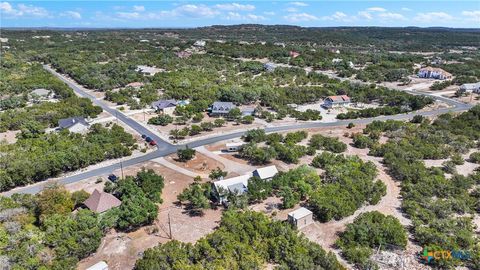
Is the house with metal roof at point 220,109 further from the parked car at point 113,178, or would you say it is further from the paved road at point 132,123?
the parked car at point 113,178

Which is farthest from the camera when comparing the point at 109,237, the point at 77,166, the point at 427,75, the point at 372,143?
the point at 427,75

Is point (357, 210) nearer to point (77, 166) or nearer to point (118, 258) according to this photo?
point (118, 258)

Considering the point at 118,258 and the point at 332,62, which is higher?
the point at 332,62

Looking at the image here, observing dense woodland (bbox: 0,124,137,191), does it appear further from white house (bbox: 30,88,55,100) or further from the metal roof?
the metal roof

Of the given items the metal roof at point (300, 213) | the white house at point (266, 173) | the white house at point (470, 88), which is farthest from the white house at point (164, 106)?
the white house at point (470, 88)

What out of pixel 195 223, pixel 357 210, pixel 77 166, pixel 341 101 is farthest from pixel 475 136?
pixel 77 166

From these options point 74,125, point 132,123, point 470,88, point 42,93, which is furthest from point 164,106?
point 470,88
